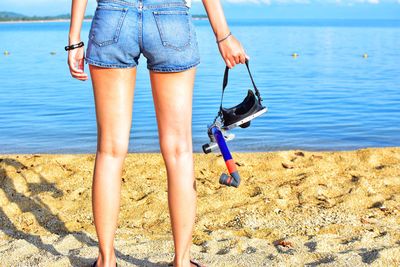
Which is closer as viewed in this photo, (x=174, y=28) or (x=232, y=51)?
(x=174, y=28)

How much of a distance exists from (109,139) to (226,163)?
66cm

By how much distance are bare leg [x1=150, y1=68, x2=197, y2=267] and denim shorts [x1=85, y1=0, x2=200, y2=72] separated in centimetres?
9

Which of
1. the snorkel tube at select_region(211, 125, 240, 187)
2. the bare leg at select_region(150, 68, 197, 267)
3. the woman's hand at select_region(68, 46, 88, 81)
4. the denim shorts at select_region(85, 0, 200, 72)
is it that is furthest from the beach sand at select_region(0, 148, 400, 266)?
the denim shorts at select_region(85, 0, 200, 72)

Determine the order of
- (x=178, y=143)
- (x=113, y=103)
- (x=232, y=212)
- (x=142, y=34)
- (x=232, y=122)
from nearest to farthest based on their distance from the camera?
(x=142, y=34)
(x=113, y=103)
(x=178, y=143)
(x=232, y=122)
(x=232, y=212)

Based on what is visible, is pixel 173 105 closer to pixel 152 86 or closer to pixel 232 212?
pixel 152 86

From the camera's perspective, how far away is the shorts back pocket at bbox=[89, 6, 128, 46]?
3.40 meters

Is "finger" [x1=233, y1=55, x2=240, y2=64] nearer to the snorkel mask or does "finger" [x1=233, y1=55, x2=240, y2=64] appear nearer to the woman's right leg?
the snorkel mask

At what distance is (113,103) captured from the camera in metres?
3.58

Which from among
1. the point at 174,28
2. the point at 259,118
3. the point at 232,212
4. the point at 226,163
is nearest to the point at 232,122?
the point at 226,163

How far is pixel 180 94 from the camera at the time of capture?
359 cm

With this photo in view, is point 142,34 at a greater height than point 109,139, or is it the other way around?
point 142,34

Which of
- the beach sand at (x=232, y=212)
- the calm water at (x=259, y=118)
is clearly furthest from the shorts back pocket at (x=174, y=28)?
the calm water at (x=259, y=118)

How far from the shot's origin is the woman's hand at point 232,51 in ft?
11.8

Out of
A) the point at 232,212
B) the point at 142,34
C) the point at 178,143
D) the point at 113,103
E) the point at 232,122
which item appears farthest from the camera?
the point at 232,212
